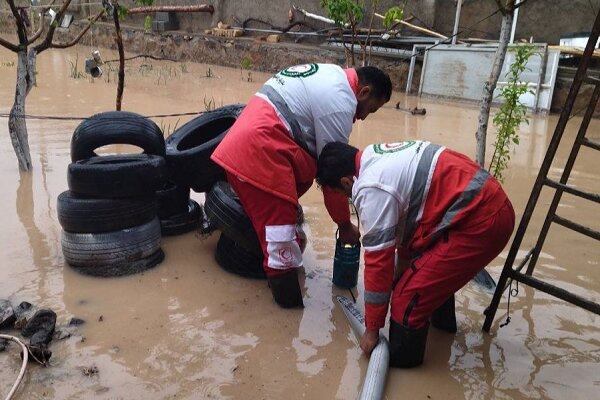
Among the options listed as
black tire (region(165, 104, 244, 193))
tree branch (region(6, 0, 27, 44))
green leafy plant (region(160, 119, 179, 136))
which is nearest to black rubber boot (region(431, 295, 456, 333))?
black tire (region(165, 104, 244, 193))

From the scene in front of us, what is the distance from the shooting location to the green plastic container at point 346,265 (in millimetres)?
3895

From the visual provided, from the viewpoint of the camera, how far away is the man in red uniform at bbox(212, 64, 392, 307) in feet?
11.1

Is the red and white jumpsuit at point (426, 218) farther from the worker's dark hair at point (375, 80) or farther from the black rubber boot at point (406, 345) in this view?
the worker's dark hair at point (375, 80)

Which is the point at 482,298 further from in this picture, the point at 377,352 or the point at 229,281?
the point at 229,281

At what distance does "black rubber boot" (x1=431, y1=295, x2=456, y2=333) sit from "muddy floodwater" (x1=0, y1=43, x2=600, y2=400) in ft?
0.16

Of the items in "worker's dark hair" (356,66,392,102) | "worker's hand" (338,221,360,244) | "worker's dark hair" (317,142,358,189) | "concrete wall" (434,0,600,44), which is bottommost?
"worker's hand" (338,221,360,244)

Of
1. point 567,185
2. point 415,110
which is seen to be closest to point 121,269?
point 567,185

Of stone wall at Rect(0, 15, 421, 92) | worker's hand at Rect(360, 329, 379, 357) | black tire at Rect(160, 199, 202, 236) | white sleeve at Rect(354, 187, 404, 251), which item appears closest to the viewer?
white sleeve at Rect(354, 187, 404, 251)

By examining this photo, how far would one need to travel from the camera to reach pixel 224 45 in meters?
16.4

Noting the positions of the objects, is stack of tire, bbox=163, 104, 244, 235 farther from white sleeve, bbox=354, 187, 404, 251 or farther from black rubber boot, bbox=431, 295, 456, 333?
black rubber boot, bbox=431, 295, 456, 333

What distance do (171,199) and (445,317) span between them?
232 cm

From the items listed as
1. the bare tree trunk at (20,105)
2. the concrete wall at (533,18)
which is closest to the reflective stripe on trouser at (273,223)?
the bare tree trunk at (20,105)

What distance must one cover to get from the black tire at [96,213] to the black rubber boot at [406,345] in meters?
1.93

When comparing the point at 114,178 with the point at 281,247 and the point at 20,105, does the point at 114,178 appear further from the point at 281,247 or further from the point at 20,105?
the point at 20,105
